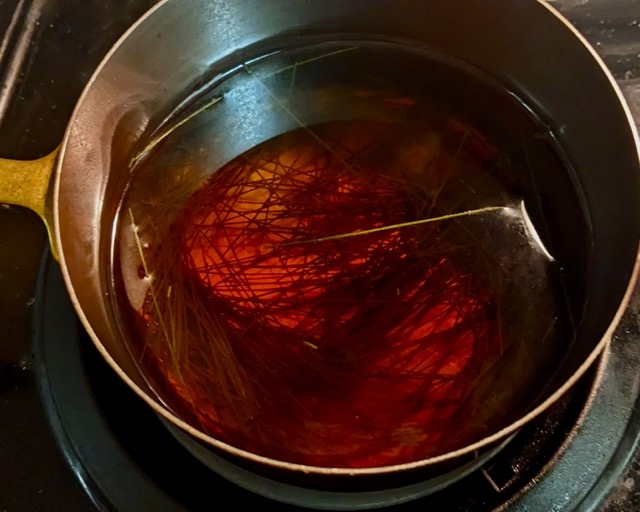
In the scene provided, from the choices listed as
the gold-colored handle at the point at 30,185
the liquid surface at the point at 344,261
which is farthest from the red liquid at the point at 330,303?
the gold-colored handle at the point at 30,185

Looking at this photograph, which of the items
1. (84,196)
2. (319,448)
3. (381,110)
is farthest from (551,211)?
(84,196)

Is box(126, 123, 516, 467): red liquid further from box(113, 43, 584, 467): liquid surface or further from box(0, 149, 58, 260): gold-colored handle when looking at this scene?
box(0, 149, 58, 260): gold-colored handle

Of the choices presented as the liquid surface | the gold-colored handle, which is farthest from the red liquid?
the gold-colored handle

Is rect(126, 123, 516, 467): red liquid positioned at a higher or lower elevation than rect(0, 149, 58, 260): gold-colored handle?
lower

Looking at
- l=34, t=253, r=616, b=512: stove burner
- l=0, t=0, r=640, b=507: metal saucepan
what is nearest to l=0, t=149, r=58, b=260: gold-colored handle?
l=0, t=0, r=640, b=507: metal saucepan

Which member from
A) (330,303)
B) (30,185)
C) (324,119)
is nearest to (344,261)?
(330,303)
